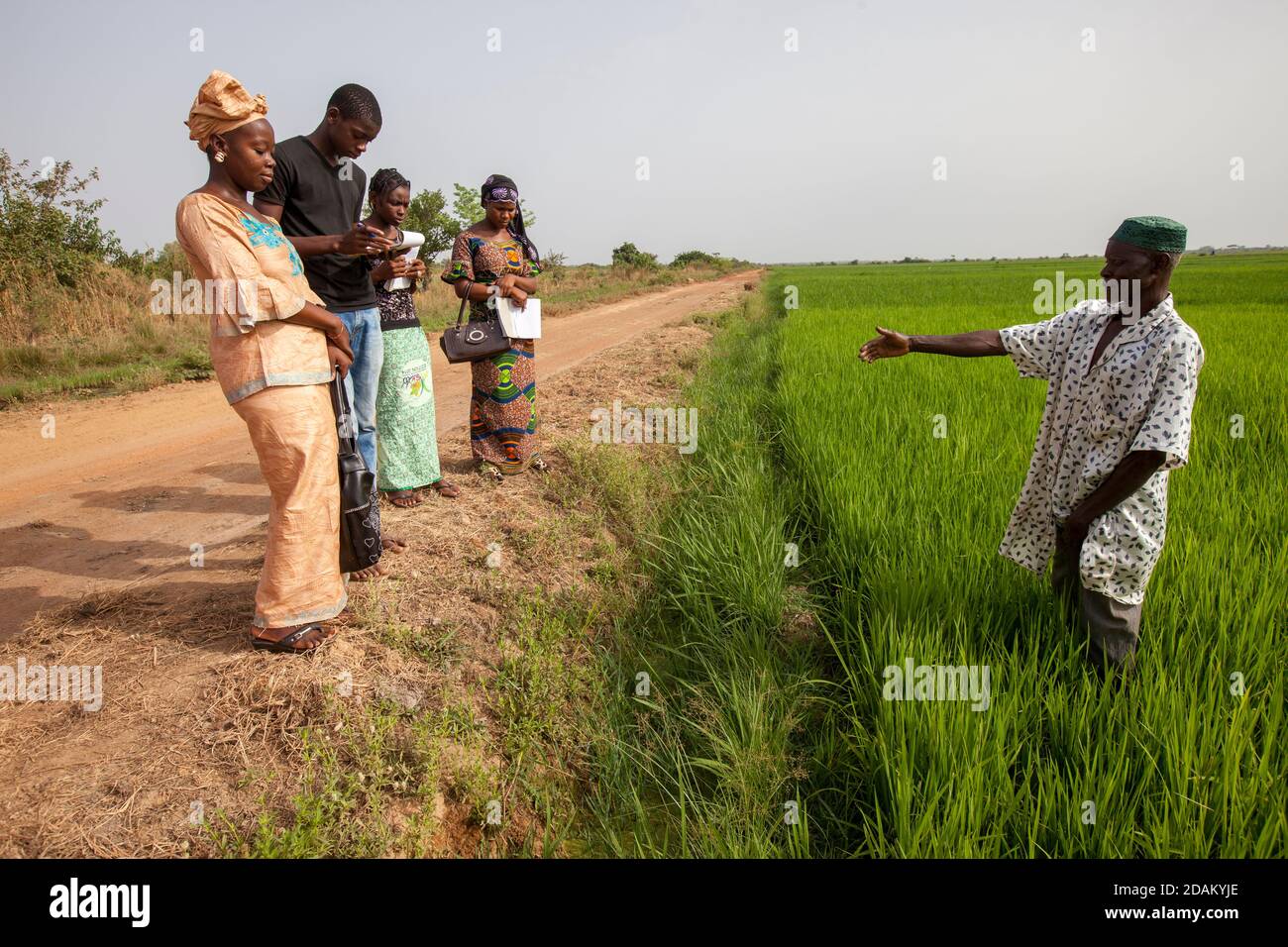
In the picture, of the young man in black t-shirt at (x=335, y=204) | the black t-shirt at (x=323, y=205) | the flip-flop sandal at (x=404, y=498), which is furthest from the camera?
the flip-flop sandal at (x=404, y=498)

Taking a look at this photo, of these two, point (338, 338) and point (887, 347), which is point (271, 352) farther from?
point (887, 347)

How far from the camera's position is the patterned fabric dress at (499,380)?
3.97m

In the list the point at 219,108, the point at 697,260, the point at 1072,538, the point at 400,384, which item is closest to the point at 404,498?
the point at 400,384

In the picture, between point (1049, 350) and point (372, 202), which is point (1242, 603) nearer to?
point (1049, 350)

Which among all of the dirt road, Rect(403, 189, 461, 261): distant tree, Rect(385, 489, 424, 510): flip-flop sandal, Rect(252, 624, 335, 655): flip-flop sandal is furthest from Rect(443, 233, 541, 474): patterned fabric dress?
Rect(403, 189, 461, 261): distant tree

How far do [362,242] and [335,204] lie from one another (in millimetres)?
524

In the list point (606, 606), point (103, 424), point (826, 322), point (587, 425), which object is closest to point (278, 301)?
point (606, 606)

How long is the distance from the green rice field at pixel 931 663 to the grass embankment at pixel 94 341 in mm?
6220

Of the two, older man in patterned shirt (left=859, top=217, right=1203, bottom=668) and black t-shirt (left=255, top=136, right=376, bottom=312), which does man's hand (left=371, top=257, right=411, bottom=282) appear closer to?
black t-shirt (left=255, top=136, right=376, bottom=312)

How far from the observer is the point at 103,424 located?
5.95 meters

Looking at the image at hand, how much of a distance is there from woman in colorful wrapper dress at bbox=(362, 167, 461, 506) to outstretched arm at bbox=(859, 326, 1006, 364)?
6.89ft

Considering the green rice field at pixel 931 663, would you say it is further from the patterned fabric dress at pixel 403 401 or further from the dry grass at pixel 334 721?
the patterned fabric dress at pixel 403 401
